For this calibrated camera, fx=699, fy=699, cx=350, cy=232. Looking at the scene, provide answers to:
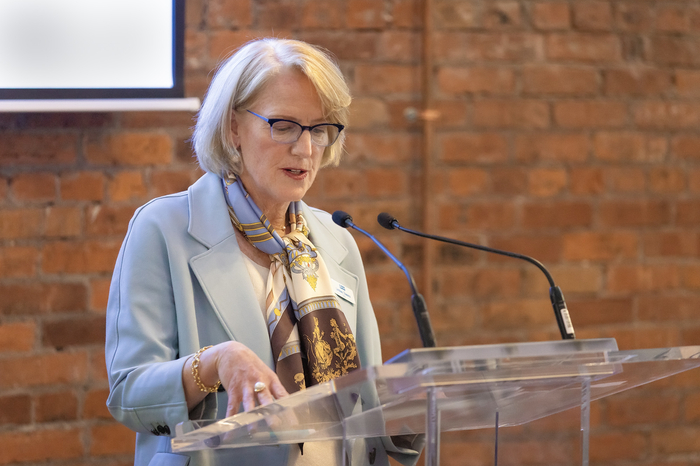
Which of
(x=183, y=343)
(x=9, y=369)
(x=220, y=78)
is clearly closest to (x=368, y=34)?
(x=220, y=78)

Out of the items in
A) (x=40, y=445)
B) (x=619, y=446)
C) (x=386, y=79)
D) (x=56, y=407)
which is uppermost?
(x=386, y=79)

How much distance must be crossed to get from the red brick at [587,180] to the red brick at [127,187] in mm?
1413

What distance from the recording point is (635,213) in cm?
243

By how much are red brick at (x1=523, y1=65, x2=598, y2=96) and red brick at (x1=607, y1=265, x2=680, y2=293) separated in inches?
24.6

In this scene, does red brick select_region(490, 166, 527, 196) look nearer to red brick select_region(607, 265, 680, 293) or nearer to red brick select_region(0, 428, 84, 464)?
red brick select_region(607, 265, 680, 293)

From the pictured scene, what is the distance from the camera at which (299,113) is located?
1436 millimetres

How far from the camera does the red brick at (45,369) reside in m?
2.07

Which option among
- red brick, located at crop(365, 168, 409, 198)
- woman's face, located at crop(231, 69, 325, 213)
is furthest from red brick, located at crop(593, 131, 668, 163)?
woman's face, located at crop(231, 69, 325, 213)

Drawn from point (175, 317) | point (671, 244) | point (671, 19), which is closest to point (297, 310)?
point (175, 317)

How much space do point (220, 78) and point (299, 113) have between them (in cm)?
20

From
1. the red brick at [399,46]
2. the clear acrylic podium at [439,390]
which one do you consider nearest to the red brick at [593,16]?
the red brick at [399,46]

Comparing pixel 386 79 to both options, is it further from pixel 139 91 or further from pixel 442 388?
pixel 442 388

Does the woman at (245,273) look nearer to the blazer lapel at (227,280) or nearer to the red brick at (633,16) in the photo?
the blazer lapel at (227,280)

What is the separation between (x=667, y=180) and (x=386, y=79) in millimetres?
1055
